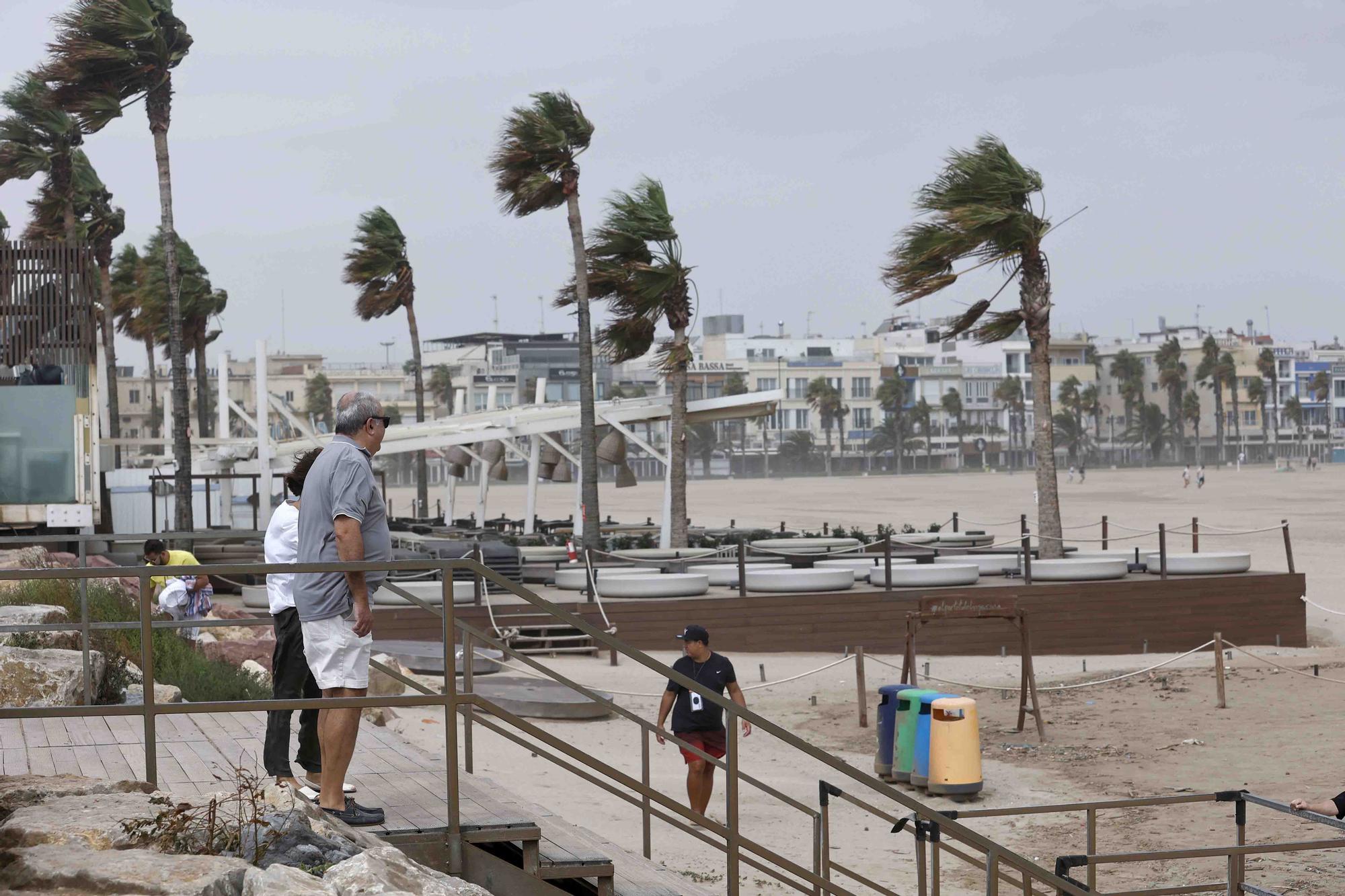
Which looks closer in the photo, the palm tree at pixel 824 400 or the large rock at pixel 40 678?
the large rock at pixel 40 678

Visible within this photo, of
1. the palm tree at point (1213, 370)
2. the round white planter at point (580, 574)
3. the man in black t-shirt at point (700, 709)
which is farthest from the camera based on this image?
the palm tree at point (1213, 370)

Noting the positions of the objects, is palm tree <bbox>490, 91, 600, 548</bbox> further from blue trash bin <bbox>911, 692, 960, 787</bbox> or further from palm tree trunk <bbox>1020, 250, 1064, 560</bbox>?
blue trash bin <bbox>911, 692, 960, 787</bbox>

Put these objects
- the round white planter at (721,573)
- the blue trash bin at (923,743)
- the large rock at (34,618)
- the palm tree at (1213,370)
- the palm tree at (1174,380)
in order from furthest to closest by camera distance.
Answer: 1. the palm tree at (1174,380)
2. the palm tree at (1213,370)
3. the round white planter at (721,573)
4. the blue trash bin at (923,743)
5. the large rock at (34,618)

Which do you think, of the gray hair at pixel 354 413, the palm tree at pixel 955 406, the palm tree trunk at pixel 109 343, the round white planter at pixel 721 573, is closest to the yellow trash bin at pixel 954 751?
the gray hair at pixel 354 413

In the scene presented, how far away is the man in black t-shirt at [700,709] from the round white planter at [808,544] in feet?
46.4

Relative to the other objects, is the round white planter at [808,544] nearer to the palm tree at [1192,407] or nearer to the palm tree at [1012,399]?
the palm tree at [1012,399]

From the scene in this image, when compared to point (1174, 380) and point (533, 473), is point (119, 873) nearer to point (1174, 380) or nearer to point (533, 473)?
point (533, 473)

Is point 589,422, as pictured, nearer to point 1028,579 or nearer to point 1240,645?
point 1028,579

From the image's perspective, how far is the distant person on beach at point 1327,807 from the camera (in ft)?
22.1

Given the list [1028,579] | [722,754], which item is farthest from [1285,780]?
[1028,579]

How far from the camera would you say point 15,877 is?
4402 millimetres

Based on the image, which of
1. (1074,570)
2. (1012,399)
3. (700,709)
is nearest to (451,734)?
(700,709)

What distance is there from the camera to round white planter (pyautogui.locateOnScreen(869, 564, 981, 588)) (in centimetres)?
1977

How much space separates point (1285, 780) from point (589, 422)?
15.9 metres
